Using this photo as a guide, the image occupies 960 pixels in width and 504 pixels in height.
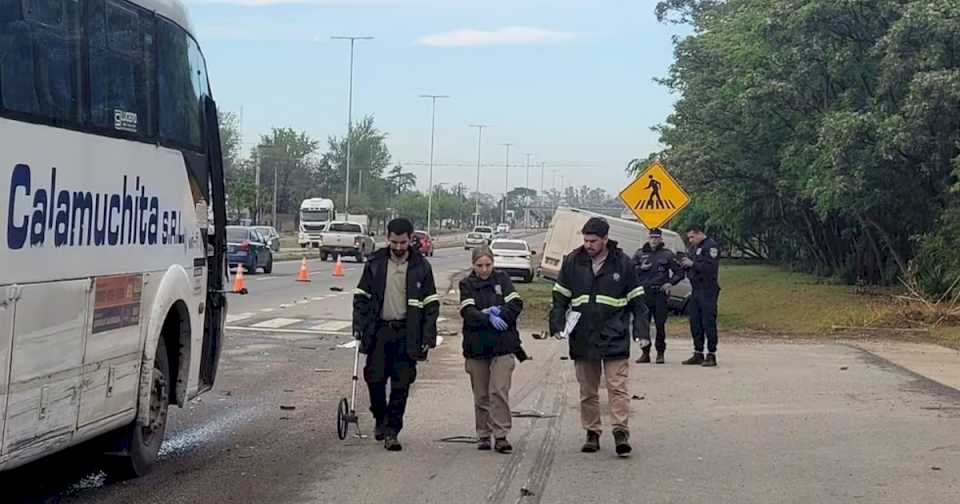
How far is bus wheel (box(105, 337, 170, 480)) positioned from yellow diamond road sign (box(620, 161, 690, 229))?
13267mm

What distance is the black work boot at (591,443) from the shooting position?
388 inches

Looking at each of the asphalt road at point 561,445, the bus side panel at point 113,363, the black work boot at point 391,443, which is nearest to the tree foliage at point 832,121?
the asphalt road at point 561,445

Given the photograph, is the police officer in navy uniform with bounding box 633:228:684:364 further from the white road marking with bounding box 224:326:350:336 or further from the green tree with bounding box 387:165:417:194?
the green tree with bounding box 387:165:417:194

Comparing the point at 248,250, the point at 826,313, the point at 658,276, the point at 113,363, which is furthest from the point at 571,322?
the point at 248,250

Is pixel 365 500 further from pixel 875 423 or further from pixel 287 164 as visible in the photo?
pixel 287 164

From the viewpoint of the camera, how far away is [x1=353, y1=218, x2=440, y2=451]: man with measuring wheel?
9.69 metres

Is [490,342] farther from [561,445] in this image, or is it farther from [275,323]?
[275,323]

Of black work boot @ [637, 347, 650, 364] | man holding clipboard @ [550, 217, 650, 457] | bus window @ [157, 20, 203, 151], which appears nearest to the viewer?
bus window @ [157, 20, 203, 151]

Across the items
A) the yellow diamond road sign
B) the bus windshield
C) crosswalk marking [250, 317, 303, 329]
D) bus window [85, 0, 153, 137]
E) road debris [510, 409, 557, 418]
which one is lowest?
crosswalk marking [250, 317, 303, 329]

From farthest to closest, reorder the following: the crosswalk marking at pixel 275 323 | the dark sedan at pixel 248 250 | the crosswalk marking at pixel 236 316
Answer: the dark sedan at pixel 248 250, the crosswalk marking at pixel 236 316, the crosswalk marking at pixel 275 323

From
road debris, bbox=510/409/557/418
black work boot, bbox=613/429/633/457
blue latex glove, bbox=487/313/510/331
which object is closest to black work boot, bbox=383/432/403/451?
blue latex glove, bbox=487/313/510/331

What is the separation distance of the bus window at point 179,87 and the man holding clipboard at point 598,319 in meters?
3.11

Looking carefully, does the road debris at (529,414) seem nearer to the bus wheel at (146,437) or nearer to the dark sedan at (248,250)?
the bus wheel at (146,437)

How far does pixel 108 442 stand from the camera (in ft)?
27.5
